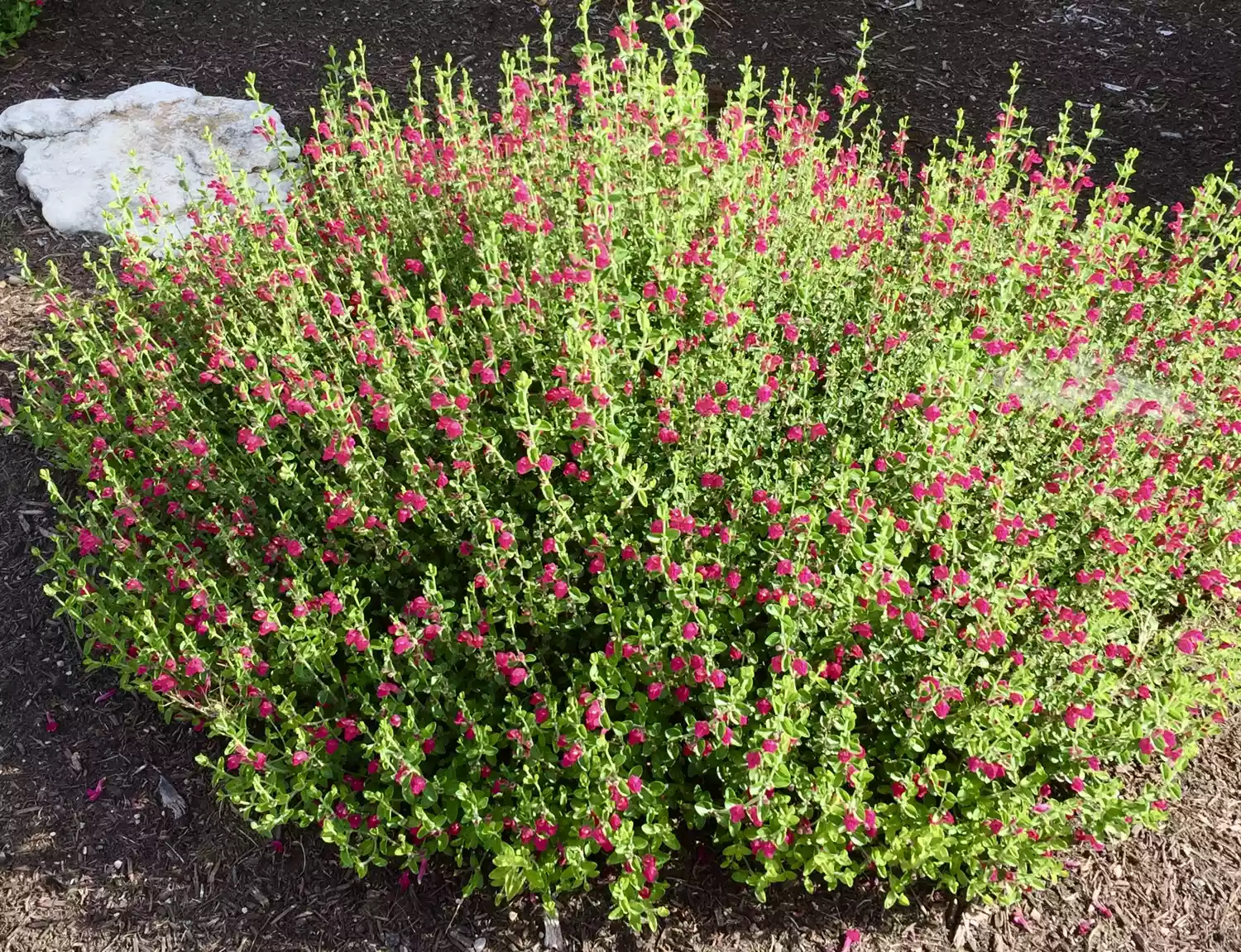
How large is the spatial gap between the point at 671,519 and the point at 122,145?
4.69m

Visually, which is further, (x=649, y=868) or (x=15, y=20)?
(x=15, y=20)

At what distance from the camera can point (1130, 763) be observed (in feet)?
9.90

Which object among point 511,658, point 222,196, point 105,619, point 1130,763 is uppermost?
point 222,196

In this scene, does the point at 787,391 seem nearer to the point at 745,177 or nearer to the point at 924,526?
the point at 924,526

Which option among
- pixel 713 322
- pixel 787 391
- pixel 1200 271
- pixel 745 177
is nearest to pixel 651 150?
pixel 745 177

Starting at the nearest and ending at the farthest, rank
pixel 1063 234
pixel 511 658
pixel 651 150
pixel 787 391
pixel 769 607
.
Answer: pixel 769 607 → pixel 511 658 → pixel 787 391 → pixel 651 150 → pixel 1063 234

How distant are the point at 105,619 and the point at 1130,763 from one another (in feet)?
→ 11.3

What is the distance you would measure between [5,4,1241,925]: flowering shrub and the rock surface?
166 cm

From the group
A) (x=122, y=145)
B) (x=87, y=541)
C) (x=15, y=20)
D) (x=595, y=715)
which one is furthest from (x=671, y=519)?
(x=15, y=20)

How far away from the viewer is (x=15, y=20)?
6723mm

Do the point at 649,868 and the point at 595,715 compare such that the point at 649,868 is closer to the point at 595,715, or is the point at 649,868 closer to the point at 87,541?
the point at 595,715

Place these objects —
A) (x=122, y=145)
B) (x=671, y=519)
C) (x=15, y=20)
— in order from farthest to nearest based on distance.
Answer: (x=15, y=20)
(x=122, y=145)
(x=671, y=519)

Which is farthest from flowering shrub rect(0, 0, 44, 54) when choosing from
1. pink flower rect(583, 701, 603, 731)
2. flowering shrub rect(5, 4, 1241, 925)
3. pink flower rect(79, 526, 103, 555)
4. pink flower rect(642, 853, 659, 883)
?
pink flower rect(642, 853, 659, 883)

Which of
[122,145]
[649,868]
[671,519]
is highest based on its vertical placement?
[122,145]
